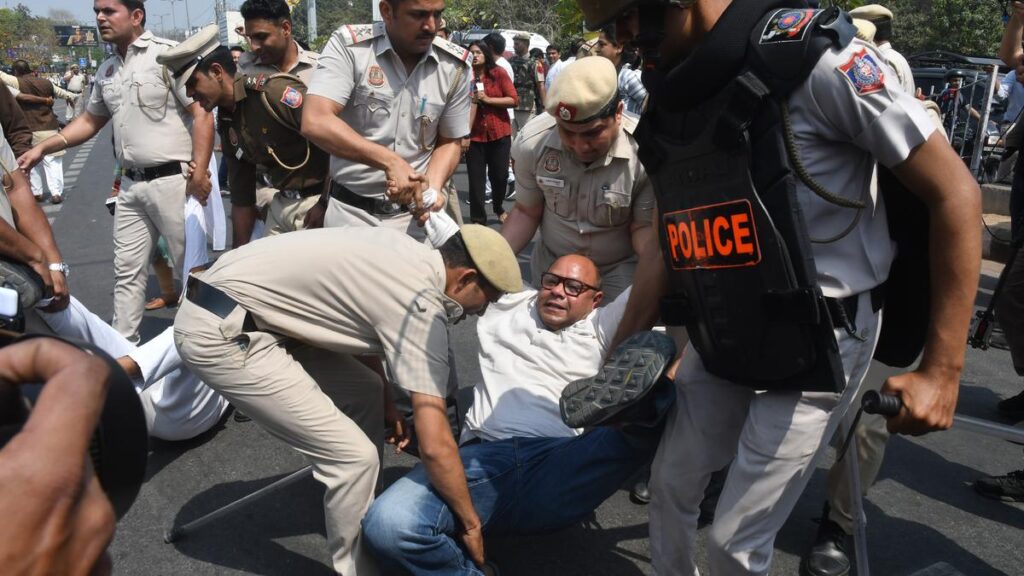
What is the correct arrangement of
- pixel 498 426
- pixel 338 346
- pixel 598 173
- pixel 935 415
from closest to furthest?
pixel 935 415, pixel 338 346, pixel 498 426, pixel 598 173

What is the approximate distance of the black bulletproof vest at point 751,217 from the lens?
1605 millimetres

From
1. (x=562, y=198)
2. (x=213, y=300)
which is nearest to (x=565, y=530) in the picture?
(x=562, y=198)

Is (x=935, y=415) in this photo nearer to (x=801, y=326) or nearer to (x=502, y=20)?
(x=801, y=326)

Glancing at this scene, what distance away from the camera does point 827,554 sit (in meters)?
2.72

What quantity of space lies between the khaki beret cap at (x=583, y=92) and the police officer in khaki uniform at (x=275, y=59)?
1.62 m

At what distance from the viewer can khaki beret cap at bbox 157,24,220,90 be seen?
4.37m

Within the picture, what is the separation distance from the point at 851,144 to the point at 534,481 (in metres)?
1.46

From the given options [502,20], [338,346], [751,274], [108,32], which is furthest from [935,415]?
[502,20]

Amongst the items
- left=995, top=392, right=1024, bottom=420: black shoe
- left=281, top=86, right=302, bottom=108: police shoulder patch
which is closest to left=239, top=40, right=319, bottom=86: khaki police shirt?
left=281, top=86, right=302, bottom=108: police shoulder patch

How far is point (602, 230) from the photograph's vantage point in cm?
338

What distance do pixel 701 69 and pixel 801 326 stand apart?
0.57 m

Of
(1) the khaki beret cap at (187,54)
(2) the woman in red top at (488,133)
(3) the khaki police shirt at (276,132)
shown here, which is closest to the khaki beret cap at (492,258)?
(3) the khaki police shirt at (276,132)

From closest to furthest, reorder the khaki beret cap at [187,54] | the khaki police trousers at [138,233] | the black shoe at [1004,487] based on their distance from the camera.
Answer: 1. the black shoe at [1004,487]
2. the khaki beret cap at [187,54]
3. the khaki police trousers at [138,233]

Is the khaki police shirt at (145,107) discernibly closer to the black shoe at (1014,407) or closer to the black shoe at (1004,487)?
the black shoe at (1004,487)
